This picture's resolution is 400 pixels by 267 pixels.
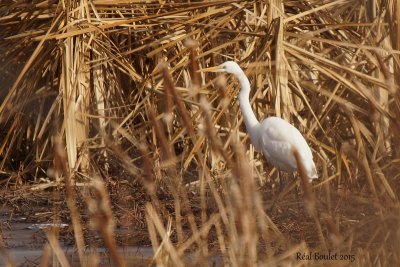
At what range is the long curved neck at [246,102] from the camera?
18.7 ft

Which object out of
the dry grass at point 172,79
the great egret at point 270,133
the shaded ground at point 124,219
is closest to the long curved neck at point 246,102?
the great egret at point 270,133

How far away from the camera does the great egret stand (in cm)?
557

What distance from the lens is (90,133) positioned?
6.56 m

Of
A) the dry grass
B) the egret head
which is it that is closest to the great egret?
the egret head

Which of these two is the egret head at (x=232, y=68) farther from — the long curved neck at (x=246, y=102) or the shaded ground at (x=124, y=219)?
the shaded ground at (x=124, y=219)

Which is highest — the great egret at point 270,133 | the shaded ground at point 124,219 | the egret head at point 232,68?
the egret head at point 232,68

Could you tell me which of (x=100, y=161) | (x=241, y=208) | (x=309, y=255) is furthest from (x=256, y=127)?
(x=241, y=208)

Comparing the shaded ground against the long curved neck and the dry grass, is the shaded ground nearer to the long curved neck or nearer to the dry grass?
the dry grass

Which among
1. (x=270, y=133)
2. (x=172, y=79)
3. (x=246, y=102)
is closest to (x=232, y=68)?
(x=246, y=102)

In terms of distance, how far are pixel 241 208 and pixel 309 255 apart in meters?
0.95

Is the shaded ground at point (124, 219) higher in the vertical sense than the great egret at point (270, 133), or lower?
lower

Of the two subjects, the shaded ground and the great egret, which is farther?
the great egret

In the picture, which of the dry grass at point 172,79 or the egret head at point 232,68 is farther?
the dry grass at point 172,79

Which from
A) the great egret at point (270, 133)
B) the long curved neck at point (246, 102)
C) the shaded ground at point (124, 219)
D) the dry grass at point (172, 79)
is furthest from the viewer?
the dry grass at point (172, 79)
